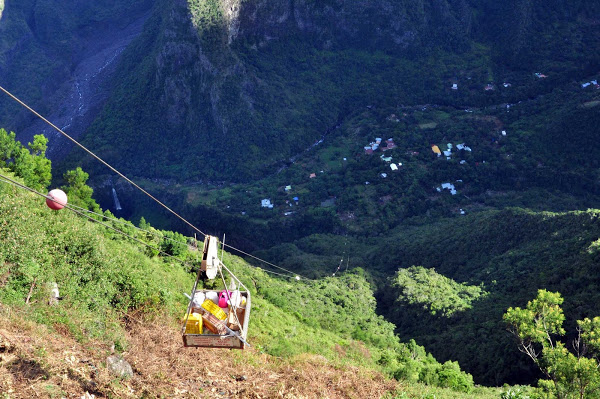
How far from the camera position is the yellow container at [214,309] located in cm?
1490

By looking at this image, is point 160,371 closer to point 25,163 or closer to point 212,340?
point 212,340

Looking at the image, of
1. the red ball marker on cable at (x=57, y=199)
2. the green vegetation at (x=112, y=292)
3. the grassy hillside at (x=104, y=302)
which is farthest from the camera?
the green vegetation at (x=112, y=292)

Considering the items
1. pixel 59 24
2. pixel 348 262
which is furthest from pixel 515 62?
pixel 59 24

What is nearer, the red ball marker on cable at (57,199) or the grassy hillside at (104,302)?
the red ball marker on cable at (57,199)

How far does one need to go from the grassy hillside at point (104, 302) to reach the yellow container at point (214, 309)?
3288mm

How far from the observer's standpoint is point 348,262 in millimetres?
44500

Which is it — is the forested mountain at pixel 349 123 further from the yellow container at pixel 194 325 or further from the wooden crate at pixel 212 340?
the yellow container at pixel 194 325

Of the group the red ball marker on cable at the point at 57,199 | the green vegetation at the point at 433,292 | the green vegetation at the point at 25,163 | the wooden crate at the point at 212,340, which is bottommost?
the wooden crate at the point at 212,340

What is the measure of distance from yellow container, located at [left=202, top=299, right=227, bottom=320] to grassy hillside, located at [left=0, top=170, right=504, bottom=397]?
129 inches

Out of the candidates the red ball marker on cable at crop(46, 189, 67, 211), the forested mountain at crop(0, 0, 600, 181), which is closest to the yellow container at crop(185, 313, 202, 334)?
the red ball marker on cable at crop(46, 189, 67, 211)

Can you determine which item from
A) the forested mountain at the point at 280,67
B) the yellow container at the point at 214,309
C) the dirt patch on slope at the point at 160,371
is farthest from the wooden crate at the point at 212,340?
the forested mountain at the point at 280,67

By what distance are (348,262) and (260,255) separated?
9.09 meters

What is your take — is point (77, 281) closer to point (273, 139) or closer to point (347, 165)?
point (347, 165)

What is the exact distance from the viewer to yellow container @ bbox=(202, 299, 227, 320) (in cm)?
1490
